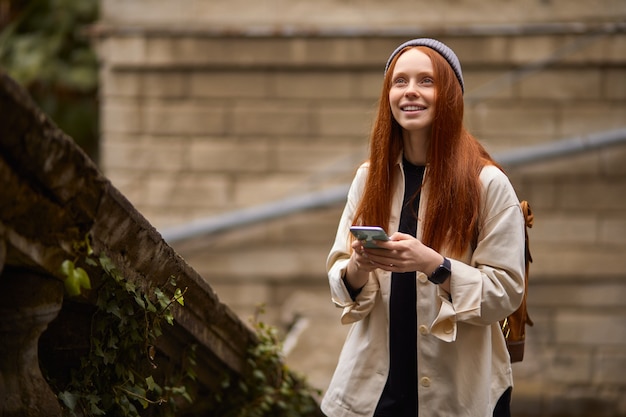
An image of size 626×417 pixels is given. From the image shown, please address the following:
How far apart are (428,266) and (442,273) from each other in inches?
2.2

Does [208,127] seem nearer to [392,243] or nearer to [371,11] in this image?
[371,11]

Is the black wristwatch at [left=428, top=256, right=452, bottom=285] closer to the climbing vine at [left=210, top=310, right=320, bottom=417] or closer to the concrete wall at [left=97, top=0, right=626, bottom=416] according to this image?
the climbing vine at [left=210, top=310, right=320, bottom=417]

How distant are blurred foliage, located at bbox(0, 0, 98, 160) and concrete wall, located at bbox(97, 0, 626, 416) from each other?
90.5 inches

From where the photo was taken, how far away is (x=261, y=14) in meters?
8.27

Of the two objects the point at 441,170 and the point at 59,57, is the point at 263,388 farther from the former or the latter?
the point at 59,57

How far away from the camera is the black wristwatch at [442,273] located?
2885 millimetres

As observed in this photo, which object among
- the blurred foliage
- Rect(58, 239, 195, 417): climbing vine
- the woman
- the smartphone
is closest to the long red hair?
the woman

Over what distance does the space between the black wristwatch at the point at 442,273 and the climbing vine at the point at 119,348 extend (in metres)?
0.75

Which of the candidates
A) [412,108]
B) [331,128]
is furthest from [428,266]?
[331,128]

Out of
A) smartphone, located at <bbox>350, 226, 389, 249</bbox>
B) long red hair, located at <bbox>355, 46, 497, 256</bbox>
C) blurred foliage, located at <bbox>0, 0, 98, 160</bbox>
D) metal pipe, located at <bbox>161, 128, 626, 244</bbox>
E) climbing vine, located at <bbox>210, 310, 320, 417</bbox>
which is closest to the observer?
smartphone, located at <bbox>350, 226, 389, 249</bbox>

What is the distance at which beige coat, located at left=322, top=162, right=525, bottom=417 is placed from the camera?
292cm

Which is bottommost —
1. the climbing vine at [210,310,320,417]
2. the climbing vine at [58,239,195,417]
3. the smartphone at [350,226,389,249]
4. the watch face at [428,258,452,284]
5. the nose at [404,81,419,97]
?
the climbing vine at [210,310,320,417]

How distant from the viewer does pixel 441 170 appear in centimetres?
303

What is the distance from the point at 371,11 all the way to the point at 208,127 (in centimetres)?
160
